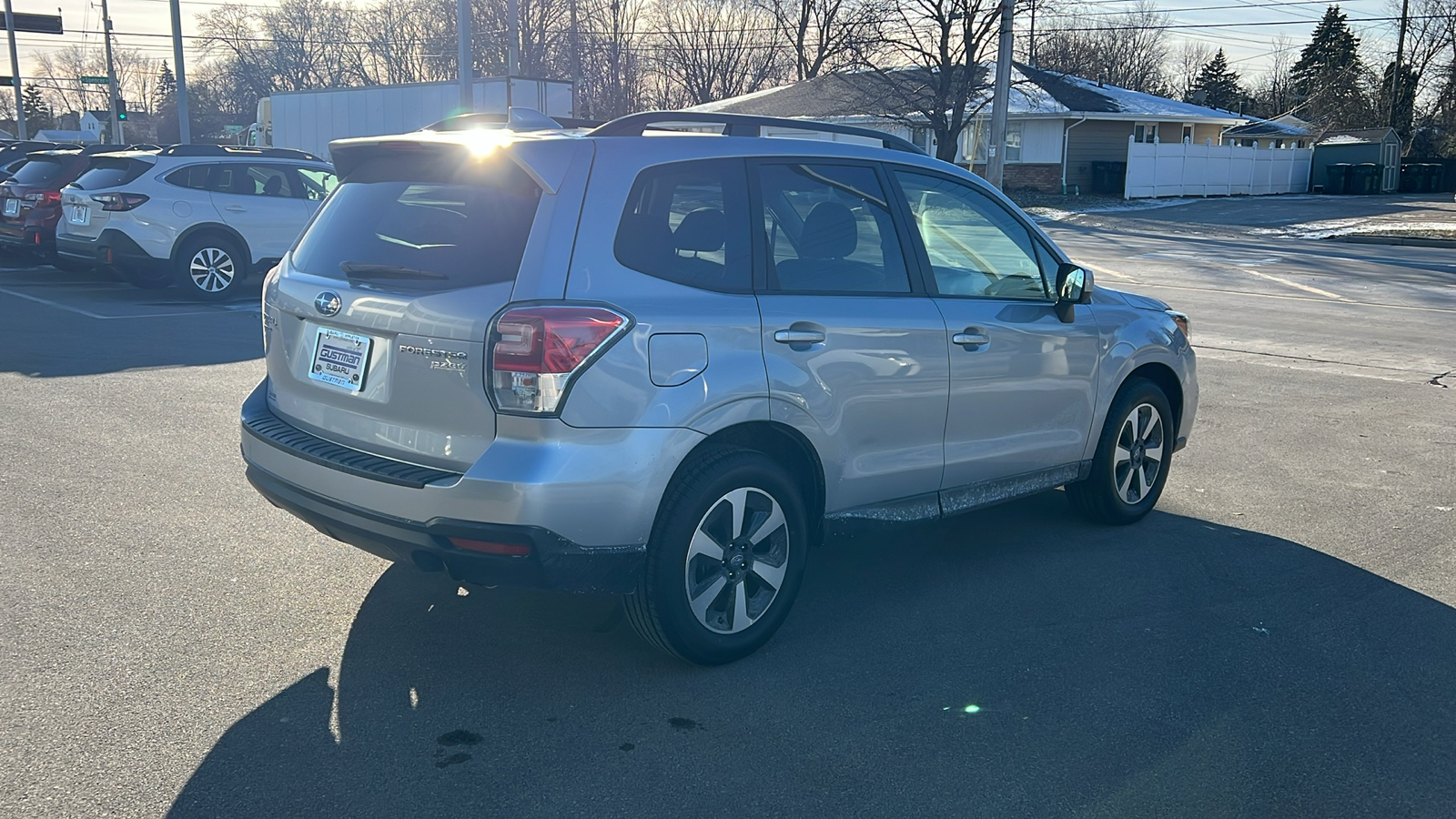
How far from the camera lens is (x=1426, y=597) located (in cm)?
496

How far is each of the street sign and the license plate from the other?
45996 mm

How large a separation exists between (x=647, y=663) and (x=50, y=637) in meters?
2.10

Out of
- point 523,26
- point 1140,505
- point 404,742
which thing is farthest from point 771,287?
point 523,26

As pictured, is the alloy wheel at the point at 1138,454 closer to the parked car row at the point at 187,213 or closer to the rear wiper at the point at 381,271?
the rear wiper at the point at 381,271

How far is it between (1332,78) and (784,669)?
81.7 metres

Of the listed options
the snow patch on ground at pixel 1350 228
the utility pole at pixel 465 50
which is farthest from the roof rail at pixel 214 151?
the snow patch on ground at pixel 1350 228

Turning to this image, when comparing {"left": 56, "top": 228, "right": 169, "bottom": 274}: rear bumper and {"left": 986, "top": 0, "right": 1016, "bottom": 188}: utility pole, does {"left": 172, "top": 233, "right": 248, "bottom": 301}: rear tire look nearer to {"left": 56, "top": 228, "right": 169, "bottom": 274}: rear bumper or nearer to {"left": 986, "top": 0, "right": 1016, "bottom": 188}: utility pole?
{"left": 56, "top": 228, "right": 169, "bottom": 274}: rear bumper

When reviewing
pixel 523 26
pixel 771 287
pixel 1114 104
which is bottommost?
pixel 771 287

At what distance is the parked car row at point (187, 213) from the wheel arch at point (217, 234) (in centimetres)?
1

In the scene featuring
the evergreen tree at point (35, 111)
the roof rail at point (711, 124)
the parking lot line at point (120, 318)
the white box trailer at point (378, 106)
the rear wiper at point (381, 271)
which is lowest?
the parking lot line at point (120, 318)

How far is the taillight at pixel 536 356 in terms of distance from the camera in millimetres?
3529

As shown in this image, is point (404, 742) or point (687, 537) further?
point (687, 537)

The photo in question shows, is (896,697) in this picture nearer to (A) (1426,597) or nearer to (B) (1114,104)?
(A) (1426,597)

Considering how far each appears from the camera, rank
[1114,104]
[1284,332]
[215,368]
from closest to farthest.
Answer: [215,368] < [1284,332] < [1114,104]
